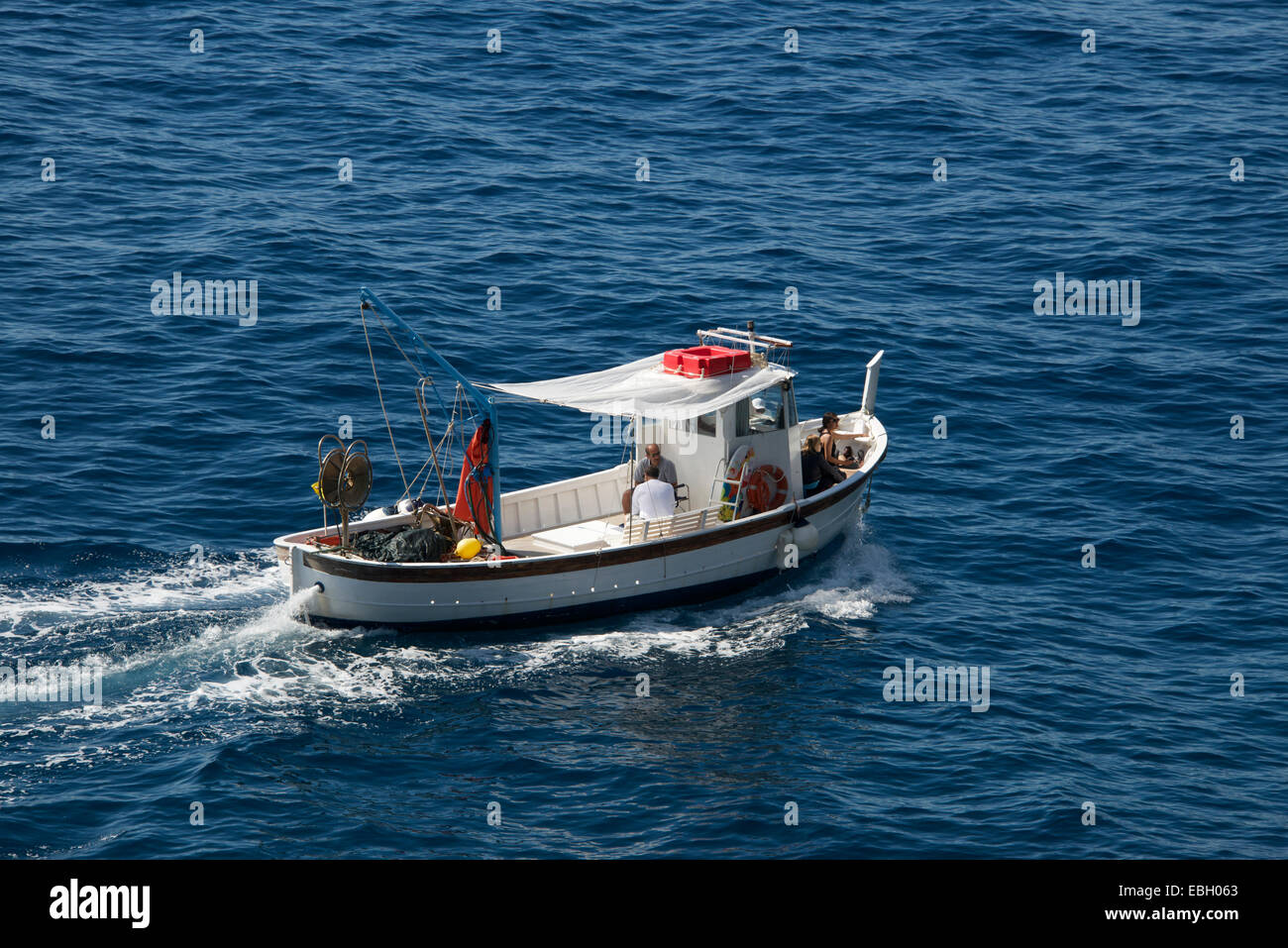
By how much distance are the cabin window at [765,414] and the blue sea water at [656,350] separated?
9.60 feet

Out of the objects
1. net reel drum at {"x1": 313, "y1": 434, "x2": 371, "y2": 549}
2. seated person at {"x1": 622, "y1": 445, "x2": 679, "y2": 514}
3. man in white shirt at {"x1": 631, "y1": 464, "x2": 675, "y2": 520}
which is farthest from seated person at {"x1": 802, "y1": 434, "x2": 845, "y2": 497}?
net reel drum at {"x1": 313, "y1": 434, "x2": 371, "y2": 549}

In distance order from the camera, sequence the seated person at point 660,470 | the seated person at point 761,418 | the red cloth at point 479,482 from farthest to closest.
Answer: the seated person at point 761,418 < the seated person at point 660,470 < the red cloth at point 479,482

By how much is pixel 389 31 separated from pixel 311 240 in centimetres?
1798

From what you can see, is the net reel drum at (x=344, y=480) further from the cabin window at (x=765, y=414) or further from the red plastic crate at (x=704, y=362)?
the cabin window at (x=765, y=414)

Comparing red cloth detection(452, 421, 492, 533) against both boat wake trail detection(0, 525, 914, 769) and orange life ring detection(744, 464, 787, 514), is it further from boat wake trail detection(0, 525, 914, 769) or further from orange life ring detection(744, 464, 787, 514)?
orange life ring detection(744, 464, 787, 514)

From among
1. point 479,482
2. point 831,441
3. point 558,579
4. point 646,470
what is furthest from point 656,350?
point 558,579

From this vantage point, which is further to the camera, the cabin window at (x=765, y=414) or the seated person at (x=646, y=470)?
the cabin window at (x=765, y=414)

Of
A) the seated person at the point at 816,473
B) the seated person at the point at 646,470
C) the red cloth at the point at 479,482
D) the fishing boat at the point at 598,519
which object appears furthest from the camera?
the seated person at the point at 816,473

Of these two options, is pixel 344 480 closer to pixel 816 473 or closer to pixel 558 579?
pixel 558 579

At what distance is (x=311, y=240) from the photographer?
41281 millimetres

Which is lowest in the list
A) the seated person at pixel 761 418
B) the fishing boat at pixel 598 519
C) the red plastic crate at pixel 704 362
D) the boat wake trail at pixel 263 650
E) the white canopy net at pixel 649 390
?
the boat wake trail at pixel 263 650

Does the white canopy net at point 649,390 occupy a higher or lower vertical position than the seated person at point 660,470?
higher

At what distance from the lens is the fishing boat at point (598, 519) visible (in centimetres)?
2511

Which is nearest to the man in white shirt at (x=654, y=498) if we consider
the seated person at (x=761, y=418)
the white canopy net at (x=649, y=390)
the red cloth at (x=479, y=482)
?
the white canopy net at (x=649, y=390)
